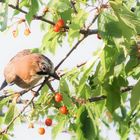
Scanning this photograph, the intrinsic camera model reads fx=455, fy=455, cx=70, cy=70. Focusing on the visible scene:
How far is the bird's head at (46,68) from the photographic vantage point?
2.72 meters

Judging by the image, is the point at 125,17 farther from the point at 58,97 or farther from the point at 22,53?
the point at 22,53

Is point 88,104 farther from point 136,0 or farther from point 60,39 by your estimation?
point 136,0

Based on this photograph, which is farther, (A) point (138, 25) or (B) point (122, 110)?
(B) point (122, 110)

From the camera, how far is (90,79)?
2994 mm

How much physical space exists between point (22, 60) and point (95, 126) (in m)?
0.81

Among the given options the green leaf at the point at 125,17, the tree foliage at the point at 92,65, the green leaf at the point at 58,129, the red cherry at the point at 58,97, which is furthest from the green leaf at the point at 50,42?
the green leaf at the point at 125,17

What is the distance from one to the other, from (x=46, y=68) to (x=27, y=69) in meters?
0.29

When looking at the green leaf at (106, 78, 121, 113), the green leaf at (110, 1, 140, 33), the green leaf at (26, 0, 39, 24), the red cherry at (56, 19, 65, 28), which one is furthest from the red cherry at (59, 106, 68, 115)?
the green leaf at (110, 1, 140, 33)

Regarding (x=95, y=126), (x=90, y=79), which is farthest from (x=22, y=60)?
(x=95, y=126)

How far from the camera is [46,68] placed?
278cm

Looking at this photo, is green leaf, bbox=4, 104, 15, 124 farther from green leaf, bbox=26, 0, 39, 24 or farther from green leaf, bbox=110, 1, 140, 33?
green leaf, bbox=110, 1, 140, 33

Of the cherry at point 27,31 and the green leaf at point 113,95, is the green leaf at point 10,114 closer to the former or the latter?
the cherry at point 27,31

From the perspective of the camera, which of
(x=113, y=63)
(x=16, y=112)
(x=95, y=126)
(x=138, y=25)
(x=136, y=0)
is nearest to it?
(x=138, y=25)

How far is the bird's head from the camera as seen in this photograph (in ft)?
8.93
